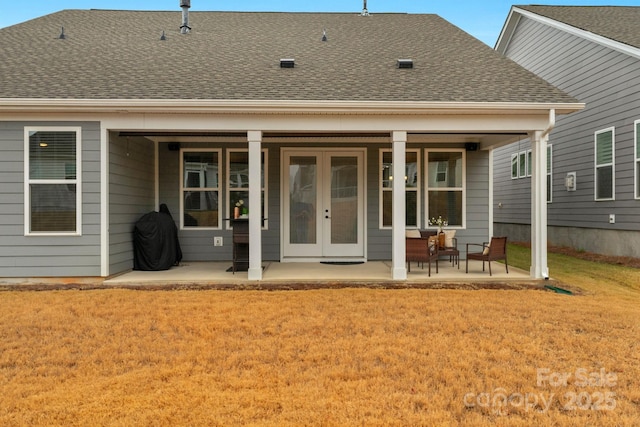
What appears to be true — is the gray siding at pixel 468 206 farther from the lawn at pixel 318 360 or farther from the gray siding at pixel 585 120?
the lawn at pixel 318 360

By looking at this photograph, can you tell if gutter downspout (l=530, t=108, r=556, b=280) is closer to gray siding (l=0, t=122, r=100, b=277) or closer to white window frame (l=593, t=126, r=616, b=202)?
white window frame (l=593, t=126, r=616, b=202)

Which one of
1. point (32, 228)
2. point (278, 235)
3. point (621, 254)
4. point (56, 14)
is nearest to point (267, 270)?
point (278, 235)

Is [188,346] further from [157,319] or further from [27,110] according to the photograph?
[27,110]

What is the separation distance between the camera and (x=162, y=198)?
8672 millimetres

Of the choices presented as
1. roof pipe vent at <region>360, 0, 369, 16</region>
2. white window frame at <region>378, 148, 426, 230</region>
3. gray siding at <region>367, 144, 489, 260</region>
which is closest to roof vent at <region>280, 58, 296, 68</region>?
gray siding at <region>367, 144, 489, 260</region>

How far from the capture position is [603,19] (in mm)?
11156

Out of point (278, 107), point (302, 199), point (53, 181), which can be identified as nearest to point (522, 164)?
point (302, 199)

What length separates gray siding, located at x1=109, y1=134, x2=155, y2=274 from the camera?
22.4ft

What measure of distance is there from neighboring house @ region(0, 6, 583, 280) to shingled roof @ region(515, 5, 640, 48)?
331 centimetres

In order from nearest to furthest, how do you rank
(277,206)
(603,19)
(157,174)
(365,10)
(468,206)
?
1. (157,174)
2. (277,206)
3. (468,206)
4. (603,19)
5. (365,10)

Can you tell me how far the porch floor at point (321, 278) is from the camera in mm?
6438

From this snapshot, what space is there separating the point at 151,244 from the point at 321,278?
120 inches

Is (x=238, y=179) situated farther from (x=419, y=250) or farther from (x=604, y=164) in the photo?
(x=604, y=164)

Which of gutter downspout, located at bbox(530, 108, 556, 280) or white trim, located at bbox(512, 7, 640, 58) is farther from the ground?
white trim, located at bbox(512, 7, 640, 58)
